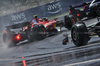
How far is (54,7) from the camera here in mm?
28766

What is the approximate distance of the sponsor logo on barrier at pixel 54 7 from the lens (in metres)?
28.4

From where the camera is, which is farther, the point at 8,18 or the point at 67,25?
the point at 8,18

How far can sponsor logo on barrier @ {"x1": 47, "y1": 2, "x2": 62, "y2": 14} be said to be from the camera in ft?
93.3

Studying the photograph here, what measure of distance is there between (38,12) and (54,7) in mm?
2265

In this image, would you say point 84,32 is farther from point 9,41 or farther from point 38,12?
point 38,12

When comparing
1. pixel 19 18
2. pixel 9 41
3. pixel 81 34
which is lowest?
pixel 81 34

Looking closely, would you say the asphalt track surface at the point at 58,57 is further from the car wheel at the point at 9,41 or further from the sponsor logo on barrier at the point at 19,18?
the sponsor logo on barrier at the point at 19,18

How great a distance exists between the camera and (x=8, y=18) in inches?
1047

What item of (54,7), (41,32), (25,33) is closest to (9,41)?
(25,33)

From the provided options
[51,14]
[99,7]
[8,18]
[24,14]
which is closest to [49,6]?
[51,14]

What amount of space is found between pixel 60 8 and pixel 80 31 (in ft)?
69.9

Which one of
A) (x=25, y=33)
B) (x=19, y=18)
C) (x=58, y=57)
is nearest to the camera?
(x=58, y=57)

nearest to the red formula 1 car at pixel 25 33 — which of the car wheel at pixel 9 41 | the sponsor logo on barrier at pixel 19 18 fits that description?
the car wheel at pixel 9 41

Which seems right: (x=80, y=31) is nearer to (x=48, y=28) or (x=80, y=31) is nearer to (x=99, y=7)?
(x=99, y=7)
